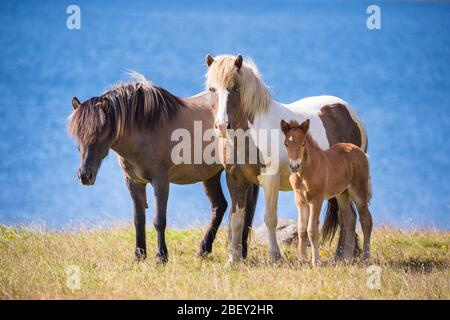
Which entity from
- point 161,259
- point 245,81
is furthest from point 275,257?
point 245,81

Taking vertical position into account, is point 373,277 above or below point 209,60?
below

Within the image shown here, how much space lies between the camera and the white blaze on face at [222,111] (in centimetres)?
782

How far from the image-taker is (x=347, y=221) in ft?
29.2

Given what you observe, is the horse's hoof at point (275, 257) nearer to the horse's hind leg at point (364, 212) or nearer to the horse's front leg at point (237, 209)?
the horse's front leg at point (237, 209)

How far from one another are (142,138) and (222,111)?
1264mm

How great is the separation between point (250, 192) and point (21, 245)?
3.34 metres

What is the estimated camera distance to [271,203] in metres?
8.35

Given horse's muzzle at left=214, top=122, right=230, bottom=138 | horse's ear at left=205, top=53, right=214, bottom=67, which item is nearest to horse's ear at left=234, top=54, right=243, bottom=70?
horse's ear at left=205, top=53, right=214, bottom=67

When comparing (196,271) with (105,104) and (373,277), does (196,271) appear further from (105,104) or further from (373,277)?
(105,104)

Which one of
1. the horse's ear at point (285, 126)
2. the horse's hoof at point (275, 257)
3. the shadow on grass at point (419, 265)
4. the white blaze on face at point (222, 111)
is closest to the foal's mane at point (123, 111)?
the white blaze on face at point (222, 111)

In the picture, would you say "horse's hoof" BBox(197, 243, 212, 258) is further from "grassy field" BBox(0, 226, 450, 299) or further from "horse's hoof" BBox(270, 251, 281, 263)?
"horse's hoof" BBox(270, 251, 281, 263)

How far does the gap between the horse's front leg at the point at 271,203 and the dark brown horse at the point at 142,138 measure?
0.84 meters

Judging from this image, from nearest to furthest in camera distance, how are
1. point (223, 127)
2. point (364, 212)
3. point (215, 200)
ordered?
1. point (223, 127)
2. point (364, 212)
3. point (215, 200)
